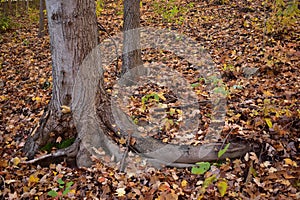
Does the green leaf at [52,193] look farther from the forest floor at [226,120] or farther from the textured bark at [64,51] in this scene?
the textured bark at [64,51]

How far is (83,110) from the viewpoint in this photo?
3750 mm

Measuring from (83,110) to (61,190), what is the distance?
106 cm

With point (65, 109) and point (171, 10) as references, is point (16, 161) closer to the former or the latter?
point (65, 109)

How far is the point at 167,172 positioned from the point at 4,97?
4629 millimetres

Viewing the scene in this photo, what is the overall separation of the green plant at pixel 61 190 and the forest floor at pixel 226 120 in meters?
0.01

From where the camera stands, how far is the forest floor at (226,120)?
316 centimetres

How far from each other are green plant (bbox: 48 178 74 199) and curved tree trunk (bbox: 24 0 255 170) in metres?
0.39

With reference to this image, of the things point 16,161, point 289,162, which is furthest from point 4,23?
point 289,162

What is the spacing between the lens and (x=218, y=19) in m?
8.99

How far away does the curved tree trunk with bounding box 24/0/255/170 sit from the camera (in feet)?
11.2

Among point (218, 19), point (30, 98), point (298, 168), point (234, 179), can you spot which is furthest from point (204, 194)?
point (218, 19)

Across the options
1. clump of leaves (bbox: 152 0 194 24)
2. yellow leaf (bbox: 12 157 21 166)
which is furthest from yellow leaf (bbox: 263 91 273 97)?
clump of leaves (bbox: 152 0 194 24)

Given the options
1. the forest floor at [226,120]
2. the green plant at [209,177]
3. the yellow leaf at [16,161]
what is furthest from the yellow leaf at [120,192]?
the yellow leaf at [16,161]

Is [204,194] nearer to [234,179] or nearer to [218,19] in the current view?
[234,179]
